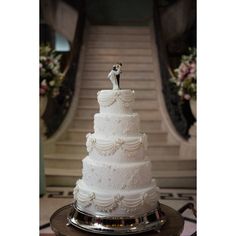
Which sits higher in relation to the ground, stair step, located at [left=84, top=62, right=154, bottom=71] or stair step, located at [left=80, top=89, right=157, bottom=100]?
stair step, located at [left=84, top=62, right=154, bottom=71]

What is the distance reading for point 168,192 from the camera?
5.39m

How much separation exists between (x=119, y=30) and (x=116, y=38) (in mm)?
559

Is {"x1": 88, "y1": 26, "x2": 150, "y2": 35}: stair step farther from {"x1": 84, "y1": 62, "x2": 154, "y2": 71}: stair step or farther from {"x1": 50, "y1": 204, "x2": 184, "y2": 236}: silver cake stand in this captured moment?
{"x1": 50, "y1": 204, "x2": 184, "y2": 236}: silver cake stand

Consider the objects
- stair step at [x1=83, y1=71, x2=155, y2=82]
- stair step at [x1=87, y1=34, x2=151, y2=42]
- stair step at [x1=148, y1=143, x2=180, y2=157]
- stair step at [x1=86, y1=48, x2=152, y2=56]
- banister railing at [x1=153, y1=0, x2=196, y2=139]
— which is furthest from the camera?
stair step at [x1=87, y1=34, x2=151, y2=42]

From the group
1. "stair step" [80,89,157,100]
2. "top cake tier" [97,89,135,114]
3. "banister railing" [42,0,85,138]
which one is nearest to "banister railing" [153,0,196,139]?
"stair step" [80,89,157,100]

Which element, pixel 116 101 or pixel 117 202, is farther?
pixel 116 101

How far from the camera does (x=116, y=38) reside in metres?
9.71

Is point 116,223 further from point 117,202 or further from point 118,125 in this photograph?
point 118,125

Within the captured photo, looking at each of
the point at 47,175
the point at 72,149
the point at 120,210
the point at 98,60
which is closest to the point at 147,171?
the point at 120,210

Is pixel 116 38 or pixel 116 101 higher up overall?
pixel 116 38

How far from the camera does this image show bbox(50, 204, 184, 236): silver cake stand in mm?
2129

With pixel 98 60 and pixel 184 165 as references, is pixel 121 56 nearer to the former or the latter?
pixel 98 60

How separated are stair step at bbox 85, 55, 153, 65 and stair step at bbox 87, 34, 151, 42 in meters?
1.05

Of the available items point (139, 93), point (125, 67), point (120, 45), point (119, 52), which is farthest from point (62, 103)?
point (120, 45)
